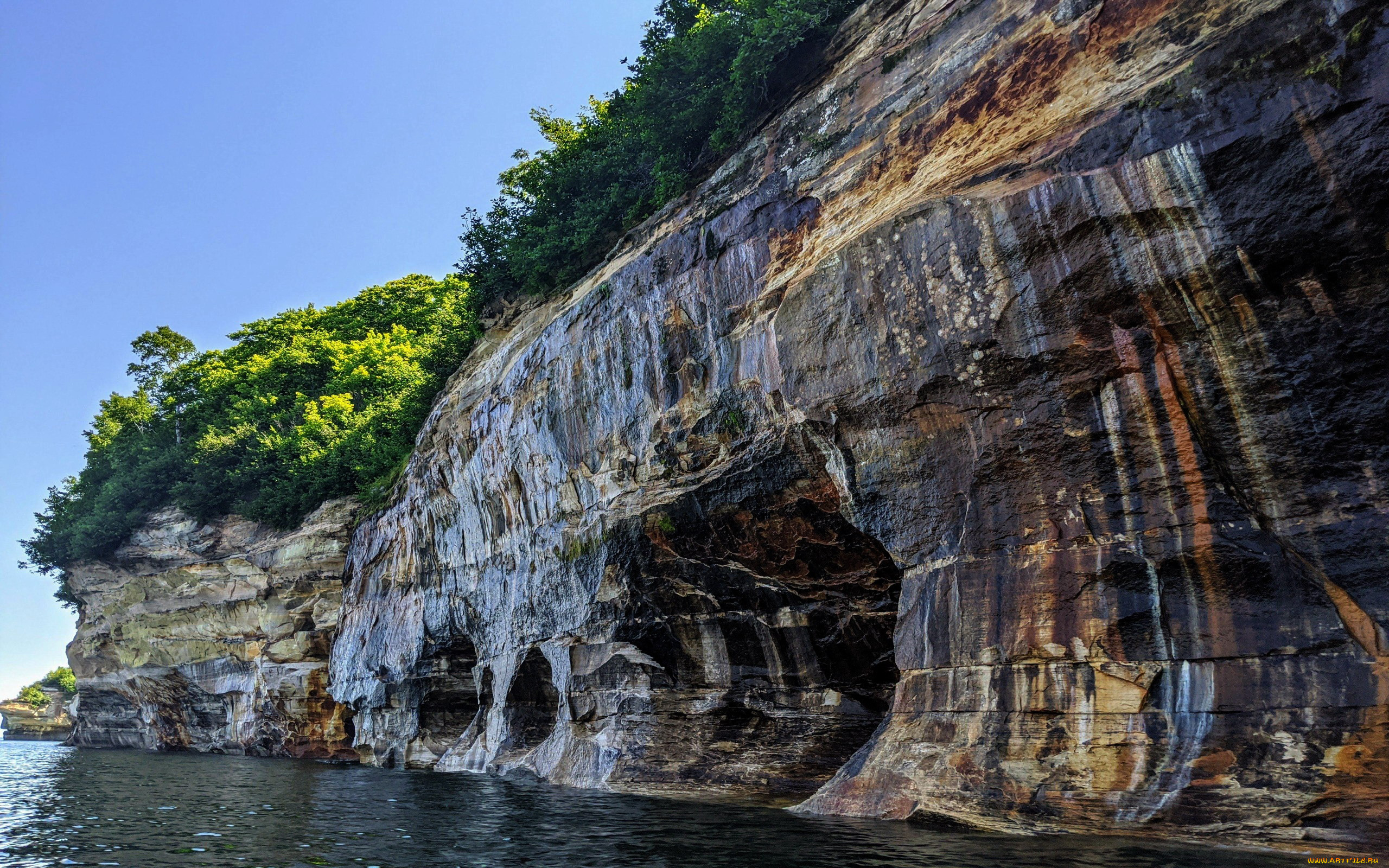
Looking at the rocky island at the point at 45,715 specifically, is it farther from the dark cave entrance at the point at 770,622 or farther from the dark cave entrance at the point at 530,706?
the dark cave entrance at the point at 770,622

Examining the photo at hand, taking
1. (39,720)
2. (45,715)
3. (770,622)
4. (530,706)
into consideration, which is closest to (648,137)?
(770,622)

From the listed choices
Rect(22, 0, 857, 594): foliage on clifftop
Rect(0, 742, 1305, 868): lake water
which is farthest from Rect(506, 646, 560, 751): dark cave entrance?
Rect(22, 0, 857, 594): foliage on clifftop

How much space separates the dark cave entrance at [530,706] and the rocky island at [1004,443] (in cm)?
97

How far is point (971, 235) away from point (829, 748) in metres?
9.88

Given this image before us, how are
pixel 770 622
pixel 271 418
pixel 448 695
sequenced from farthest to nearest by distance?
pixel 271 418 < pixel 448 695 < pixel 770 622

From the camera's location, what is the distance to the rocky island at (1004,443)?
828 centimetres

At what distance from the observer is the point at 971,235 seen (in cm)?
1062

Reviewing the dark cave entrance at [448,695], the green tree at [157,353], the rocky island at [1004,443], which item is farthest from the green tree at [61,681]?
the rocky island at [1004,443]

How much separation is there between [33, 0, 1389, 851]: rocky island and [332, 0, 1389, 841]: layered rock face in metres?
0.04

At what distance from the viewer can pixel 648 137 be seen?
68.0 ft

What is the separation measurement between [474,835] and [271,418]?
32.9 metres

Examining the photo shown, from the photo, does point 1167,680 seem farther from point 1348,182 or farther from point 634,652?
point 634,652

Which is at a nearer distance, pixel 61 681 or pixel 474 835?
pixel 474 835

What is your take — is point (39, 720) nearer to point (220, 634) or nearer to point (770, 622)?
point (220, 634)
